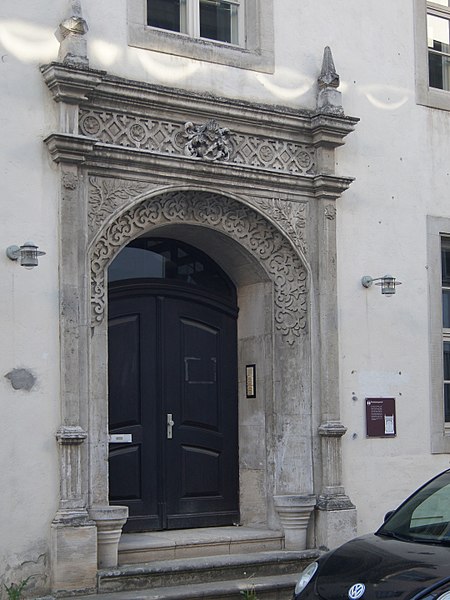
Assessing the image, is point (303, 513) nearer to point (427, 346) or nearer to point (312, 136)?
point (427, 346)

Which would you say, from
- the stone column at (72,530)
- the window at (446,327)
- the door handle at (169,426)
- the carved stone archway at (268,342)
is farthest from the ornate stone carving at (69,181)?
the window at (446,327)

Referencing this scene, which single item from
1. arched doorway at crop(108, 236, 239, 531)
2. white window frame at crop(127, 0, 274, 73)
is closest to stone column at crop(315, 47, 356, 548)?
white window frame at crop(127, 0, 274, 73)

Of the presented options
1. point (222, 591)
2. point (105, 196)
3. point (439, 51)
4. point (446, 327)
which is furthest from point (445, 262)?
point (222, 591)

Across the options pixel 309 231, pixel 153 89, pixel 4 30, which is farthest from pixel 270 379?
pixel 4 30

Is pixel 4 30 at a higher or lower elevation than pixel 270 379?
higher

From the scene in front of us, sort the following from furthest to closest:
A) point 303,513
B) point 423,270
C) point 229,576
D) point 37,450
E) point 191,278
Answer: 1. point 423,270
2. point 191,278
3. point 303,513
4. point 229,576
5. point 37,450

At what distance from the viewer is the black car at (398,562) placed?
6105mm

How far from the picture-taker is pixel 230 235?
9.91 m

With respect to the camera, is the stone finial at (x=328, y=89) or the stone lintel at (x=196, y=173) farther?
the stone finial at (x=328, y=89)

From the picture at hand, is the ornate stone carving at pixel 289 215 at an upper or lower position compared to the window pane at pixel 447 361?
upper

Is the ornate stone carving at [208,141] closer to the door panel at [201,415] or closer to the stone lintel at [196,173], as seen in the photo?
the stone lintel at [196,173]

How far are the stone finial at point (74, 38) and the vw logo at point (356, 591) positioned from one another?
482 centimetres

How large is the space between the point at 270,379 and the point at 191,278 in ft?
4.24

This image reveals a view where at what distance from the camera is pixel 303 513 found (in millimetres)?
9805
